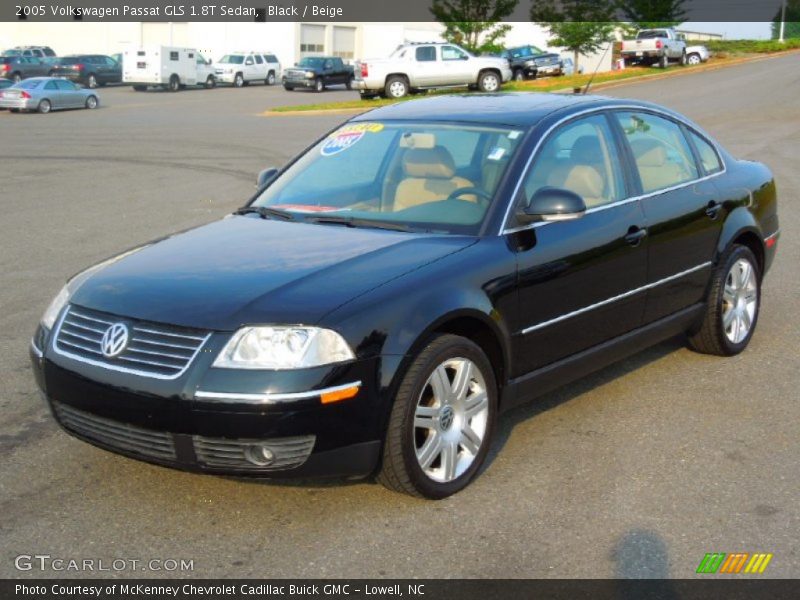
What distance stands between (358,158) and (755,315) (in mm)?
2882

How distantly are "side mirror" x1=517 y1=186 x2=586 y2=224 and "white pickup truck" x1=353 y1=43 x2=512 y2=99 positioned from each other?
3184cm

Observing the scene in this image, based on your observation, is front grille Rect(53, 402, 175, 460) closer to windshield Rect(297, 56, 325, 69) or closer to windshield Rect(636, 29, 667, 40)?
windshield Rect(297, 56, 325, 69)

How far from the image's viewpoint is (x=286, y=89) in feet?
167

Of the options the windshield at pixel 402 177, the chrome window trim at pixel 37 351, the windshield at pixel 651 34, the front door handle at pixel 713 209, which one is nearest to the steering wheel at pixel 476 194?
the windshield at pixel 402 177

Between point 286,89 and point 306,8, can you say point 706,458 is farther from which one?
point 306,8

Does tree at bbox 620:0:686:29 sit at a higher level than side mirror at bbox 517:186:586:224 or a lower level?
higher

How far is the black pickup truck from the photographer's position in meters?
49.7

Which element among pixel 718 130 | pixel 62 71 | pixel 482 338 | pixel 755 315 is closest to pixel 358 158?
pixel 482 338

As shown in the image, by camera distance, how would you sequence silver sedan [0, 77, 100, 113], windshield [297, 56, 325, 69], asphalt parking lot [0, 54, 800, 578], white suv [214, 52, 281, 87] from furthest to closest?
white suv [214, 52, 281, 87], windshield [297, 56, 325, 69], silver sedan [0, 77, 100, 113], asphalt parking lot [0, 54, 800, 578]

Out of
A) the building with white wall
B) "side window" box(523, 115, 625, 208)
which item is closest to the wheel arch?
"side window" box(523, 115, 625, 208)

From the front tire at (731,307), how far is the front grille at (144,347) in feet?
11.7

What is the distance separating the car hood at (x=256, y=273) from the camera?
4.43 metres

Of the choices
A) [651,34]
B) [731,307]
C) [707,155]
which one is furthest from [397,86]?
[731,307]

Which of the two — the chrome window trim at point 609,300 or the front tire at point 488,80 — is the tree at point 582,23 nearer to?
the front tire at point 488,80
